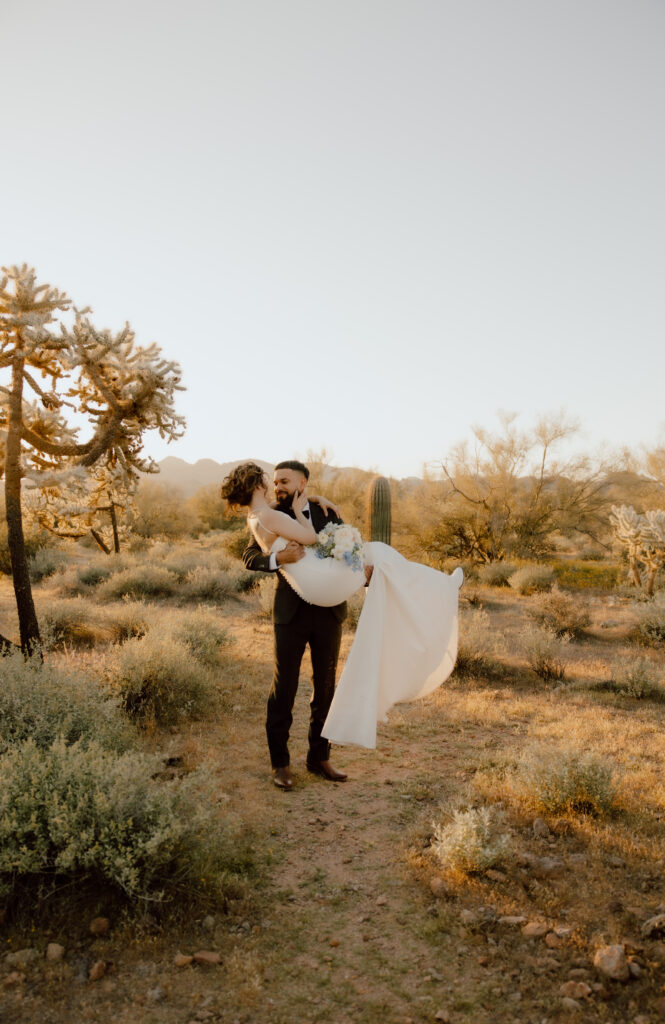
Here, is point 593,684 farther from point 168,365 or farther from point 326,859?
point 168,365

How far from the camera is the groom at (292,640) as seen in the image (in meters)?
4.60

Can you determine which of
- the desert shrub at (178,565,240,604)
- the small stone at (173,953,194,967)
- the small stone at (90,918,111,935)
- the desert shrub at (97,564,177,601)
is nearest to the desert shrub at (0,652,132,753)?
the small stone at (90,918,111,935)

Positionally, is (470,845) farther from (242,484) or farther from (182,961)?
(242,484)

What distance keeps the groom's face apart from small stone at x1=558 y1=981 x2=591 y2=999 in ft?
10.2

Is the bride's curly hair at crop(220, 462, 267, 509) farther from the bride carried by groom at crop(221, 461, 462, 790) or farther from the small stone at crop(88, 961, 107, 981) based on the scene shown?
the small stone at crop(88, 961, 107, 981)

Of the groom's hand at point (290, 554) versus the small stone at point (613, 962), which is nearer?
the small stone at point (613, 962)

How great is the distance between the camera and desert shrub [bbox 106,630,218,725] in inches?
243

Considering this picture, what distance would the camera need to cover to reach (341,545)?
14.4 feet

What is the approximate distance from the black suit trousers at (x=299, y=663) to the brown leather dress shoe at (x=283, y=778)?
0.12ft

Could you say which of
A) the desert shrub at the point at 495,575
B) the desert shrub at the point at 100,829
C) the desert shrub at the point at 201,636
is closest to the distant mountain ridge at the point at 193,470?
the desert shrub at the point at 495,575

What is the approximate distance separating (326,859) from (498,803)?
121 centimetres

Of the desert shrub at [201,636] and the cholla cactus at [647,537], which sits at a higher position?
the cholla cactus at [647,537]

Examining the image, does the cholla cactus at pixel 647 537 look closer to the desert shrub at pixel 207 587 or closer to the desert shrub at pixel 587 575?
the desert shrub at pixel 587 575

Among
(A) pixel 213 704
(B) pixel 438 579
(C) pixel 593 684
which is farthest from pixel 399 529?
(B) pixel 438 579
